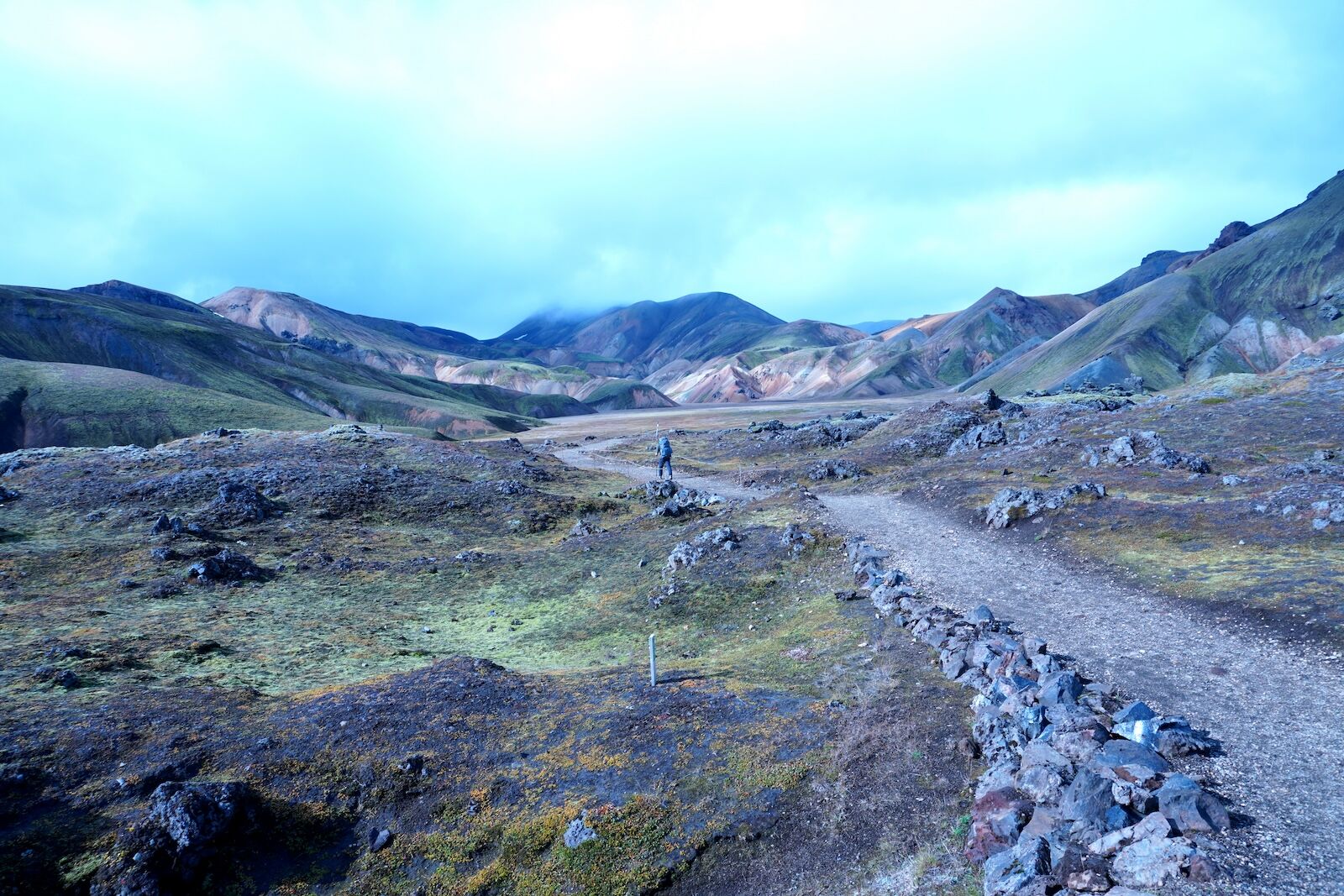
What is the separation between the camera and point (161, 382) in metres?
96.6

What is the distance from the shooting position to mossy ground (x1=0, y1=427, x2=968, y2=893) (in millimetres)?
10477

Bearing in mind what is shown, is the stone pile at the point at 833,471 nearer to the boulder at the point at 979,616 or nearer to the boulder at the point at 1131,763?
the boulder at the point at 979,616

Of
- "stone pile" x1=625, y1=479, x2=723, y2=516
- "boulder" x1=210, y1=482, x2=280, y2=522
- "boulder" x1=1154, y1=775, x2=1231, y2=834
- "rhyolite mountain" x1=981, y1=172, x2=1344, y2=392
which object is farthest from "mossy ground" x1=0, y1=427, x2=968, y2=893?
"rhyolite mountain" x1=981, y1=172, x2=1344, y2=392

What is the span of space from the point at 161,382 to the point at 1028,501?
115673 mm

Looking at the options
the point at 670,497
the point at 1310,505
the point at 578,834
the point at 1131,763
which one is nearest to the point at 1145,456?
the point at 1310,505

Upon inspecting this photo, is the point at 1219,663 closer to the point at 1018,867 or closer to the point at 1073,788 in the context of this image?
the point at 1073,788

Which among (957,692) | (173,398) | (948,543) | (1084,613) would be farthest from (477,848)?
(173,398)

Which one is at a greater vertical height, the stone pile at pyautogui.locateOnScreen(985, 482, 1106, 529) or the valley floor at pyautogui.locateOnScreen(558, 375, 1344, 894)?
the stone pile at pyautogui.locateOnScreen(985, 482, 1106, 529)

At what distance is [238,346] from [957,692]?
591ft

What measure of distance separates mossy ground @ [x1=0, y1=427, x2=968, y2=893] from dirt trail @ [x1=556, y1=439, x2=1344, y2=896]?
12.0 feet

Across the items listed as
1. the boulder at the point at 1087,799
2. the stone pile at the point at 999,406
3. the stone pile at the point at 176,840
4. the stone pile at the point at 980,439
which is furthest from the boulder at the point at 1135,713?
the stone pile at the point at 999,406

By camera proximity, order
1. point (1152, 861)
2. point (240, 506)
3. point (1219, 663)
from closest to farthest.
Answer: point (1152, 861) → point (1219, 663) → point (240, 506)

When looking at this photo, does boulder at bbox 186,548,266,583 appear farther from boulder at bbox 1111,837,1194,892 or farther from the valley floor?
boulder at bbox 1111,837,1194,892

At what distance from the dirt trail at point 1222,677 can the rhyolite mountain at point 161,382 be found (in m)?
89.5
